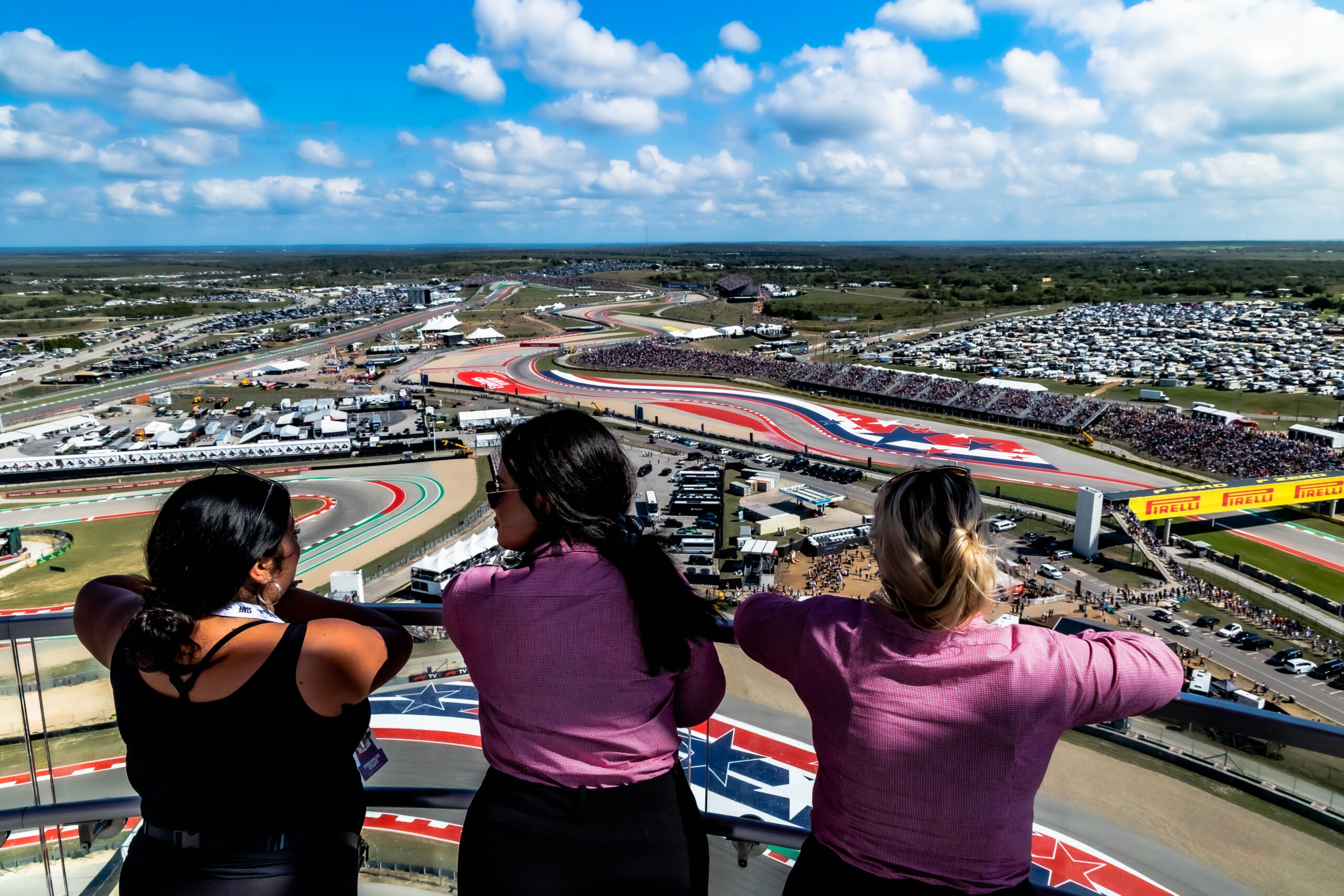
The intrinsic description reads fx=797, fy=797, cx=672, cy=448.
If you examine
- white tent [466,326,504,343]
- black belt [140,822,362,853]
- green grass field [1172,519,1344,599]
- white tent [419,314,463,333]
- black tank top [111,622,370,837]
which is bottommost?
green grass field [1172,519,1344,599]

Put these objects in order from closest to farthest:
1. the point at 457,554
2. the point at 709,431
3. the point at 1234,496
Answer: the point at 457,554 < the point at 1234,496 < the point at 709,431

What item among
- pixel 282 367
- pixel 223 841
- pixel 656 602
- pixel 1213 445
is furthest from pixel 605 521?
pixel 282 367

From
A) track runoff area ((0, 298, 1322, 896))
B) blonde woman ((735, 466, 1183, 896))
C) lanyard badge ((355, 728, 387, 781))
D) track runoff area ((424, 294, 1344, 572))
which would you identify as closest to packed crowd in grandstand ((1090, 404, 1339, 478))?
track runoff area ((424, 294, 1344, 572))

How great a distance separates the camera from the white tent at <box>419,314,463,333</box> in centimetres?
8491

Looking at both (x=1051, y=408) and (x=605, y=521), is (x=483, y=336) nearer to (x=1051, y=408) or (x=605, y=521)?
(x=1051, y=408)

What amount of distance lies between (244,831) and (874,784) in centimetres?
164

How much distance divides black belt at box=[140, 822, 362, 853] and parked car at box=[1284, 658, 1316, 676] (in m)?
22.8

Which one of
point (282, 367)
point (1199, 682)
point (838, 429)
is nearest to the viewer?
point (1199, 682)

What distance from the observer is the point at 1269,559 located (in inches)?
1034

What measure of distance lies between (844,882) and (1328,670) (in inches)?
872

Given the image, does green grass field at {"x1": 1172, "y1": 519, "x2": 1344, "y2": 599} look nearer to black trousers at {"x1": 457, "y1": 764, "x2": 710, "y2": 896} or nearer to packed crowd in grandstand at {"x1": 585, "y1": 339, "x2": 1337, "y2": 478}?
packed crowd in grandstand at {"x1": 585, "y1": 339, "x2": 1337, "y2": 478}

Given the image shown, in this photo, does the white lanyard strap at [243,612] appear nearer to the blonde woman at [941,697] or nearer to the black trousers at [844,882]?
the blonde woman at [941,697]

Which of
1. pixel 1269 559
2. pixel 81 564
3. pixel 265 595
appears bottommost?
pixel 81 564

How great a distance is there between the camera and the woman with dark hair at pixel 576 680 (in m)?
2.04
